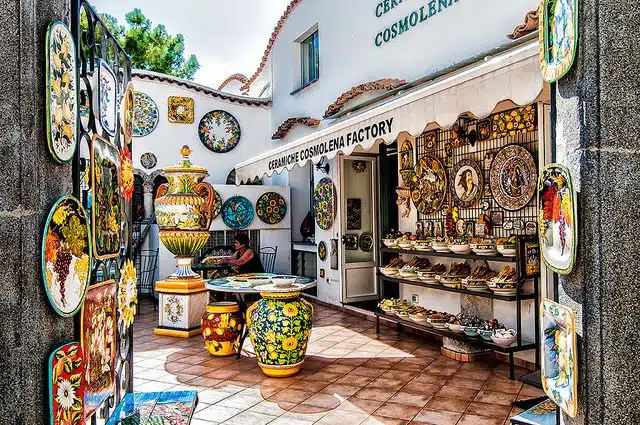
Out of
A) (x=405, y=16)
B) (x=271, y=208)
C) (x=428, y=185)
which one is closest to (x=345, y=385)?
(x=428, y=185)

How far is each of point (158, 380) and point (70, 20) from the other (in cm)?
395

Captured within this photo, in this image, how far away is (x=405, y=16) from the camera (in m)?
7.09

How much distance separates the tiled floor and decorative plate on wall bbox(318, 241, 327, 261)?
7.93 ft

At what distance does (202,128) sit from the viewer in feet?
37.0

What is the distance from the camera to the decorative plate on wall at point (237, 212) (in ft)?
32.6

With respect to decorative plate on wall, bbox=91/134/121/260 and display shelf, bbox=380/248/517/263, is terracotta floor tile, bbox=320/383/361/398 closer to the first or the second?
display shelf, bbox=380/248/517/263

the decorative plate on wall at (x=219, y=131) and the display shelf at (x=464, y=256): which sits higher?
the decorative plate on wall at (x=219, y=131)

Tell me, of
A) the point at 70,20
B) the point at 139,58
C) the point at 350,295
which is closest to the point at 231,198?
Result: the point at 350,295

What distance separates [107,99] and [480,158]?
447cm

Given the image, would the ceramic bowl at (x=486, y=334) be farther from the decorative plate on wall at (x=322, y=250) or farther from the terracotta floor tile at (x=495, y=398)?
the decorative plate on wall at (x=322, y=250)

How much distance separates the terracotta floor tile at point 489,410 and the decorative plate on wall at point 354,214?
4.51 m

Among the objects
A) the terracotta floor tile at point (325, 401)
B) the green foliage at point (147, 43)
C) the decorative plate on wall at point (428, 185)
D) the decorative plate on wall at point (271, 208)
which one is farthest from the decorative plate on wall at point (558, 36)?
the green foliage at point (147, 43)

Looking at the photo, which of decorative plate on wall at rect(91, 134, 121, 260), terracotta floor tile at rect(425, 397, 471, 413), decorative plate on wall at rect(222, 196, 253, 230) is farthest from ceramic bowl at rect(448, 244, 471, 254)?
decorative plate on wall at rect(222, 196, 253, 230)

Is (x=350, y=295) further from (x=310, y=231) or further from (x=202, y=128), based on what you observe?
(x=202, y=128)
